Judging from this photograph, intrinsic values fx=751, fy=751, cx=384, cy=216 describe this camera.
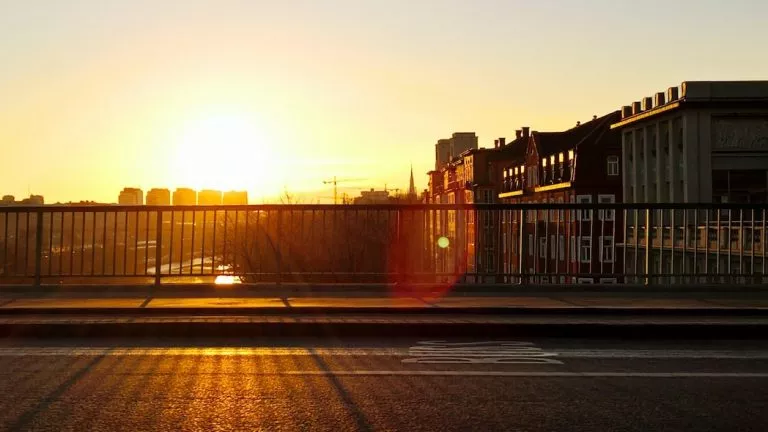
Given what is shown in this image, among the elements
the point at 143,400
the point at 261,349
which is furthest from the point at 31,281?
the point at 143,400

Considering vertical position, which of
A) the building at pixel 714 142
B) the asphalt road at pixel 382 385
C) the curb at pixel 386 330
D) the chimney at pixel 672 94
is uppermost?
the chimney at pixel 672 94

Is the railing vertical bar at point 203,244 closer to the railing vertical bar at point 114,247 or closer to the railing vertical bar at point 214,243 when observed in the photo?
the railing vertical bar at point 214,243

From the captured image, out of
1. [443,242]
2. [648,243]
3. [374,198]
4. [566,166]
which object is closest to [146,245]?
[443,242]

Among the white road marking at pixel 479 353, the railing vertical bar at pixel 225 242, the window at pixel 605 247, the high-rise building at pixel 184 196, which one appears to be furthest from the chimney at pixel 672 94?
the white road marking at pixel 479 353

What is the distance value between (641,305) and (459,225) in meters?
3.47

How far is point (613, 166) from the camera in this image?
72.4 metres

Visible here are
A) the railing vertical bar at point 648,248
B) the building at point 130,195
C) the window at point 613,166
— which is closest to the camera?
the railing vertical bar at point 648,248

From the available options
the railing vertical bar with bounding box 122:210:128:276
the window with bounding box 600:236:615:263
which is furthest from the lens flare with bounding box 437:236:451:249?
the railing vertical bar with bounding box 122:210:128:276

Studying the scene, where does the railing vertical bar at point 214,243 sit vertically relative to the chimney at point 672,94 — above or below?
below

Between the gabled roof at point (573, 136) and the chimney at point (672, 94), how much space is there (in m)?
16.3

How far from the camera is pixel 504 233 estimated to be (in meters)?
13.2

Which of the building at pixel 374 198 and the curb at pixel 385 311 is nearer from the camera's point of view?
the curb at pixel 385 311

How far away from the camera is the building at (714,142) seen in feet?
164

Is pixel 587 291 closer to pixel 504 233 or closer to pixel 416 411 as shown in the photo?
pixel 504 233
